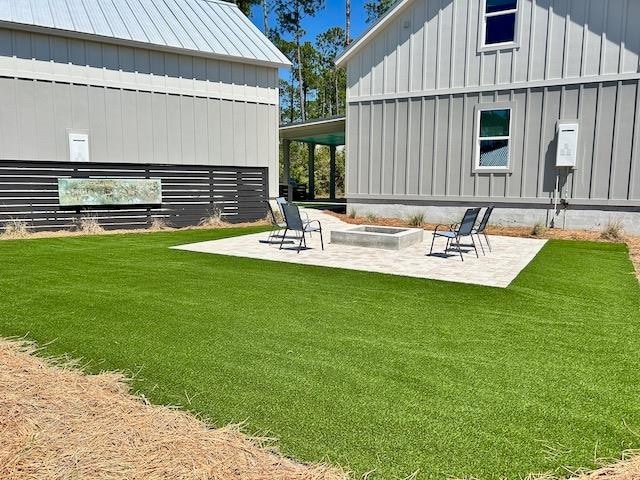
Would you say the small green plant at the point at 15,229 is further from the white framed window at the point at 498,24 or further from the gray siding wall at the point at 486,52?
the white framed window at the point at 498,24

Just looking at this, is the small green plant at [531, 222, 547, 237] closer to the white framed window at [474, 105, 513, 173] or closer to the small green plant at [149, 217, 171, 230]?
the white framed window at [474, 105, 513, 173]

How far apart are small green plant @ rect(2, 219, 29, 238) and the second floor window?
41.1 ft

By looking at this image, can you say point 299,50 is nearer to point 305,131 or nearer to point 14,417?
point 305,131

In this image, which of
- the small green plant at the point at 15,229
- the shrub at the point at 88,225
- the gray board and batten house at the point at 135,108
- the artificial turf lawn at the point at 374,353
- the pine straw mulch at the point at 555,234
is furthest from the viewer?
the shrub at the point at 88,225

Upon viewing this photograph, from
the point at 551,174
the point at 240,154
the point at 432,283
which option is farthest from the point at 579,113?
the point at 240,154

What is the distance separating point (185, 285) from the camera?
20.6 feet

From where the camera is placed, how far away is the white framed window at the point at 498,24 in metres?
12.4

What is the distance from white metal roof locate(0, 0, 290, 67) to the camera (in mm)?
12180

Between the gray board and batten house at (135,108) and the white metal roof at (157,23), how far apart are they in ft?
0.13

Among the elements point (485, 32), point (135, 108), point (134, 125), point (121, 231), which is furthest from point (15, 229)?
point (485, 32)

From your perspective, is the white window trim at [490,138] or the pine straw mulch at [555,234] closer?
the pine straw mulch at [555,234]

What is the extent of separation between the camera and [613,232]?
11297 mm

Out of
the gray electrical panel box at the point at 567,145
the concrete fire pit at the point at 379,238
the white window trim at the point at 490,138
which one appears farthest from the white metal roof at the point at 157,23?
the gray electrical panel box at the point at 567,145

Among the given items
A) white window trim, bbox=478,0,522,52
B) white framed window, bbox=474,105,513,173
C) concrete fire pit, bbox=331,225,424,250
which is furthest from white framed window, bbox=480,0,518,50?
concrete fire pit, bbox=331,225,424,250
